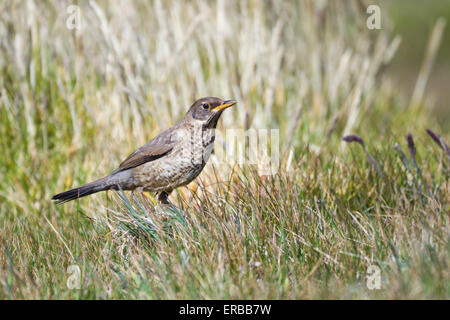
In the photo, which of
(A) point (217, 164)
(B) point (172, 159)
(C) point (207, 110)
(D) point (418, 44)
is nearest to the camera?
(B) point (172, 159)

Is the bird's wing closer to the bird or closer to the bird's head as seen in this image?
the bird

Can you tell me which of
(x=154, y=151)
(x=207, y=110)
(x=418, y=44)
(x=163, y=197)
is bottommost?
(x=163, y=197)

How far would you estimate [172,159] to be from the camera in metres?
3.97

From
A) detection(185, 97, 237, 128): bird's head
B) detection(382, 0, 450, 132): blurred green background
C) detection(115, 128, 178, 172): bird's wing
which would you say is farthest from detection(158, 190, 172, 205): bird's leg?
detection(382, 0, 450, 132): blurred green background

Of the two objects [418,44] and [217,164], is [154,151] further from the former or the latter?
[418,44]

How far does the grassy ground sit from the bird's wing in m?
0.28

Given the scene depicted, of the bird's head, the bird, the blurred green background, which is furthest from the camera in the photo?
the blurred green background

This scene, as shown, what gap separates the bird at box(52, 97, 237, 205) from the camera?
394cm

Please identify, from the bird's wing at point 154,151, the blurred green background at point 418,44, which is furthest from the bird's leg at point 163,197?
the blurred green background at point 418,44

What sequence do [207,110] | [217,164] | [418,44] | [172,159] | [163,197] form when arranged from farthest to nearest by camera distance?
1. [418,44]
2. [217,164]
3. [163,197]
4. [207,110]
5. [172,159]

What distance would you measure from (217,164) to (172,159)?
588mm

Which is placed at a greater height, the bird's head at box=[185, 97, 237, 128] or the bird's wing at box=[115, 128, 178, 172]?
the bird's head at box=[185, 97, 237, 128]

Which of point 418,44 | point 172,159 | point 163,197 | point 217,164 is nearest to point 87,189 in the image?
point 163,197
